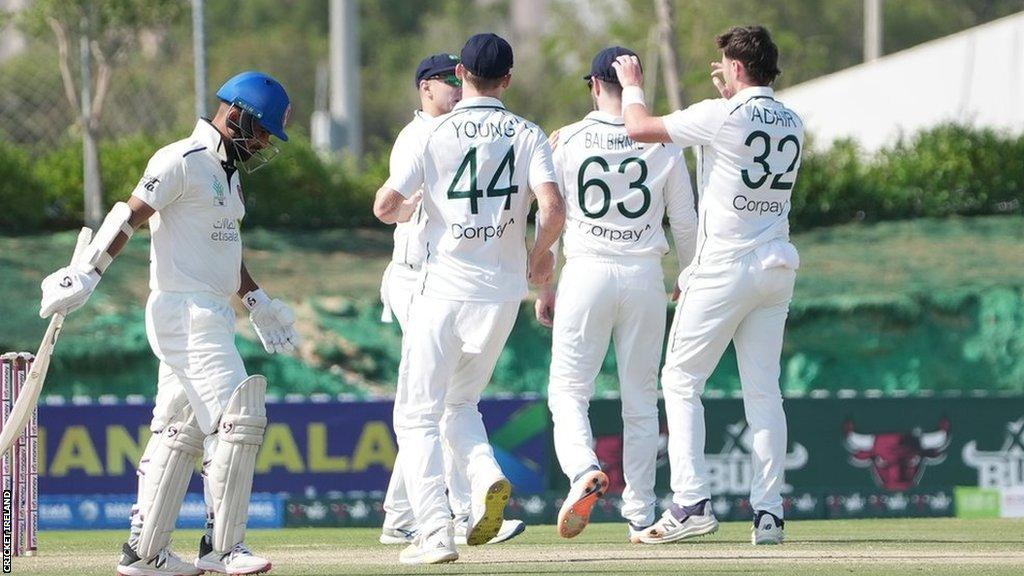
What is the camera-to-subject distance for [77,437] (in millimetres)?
12320

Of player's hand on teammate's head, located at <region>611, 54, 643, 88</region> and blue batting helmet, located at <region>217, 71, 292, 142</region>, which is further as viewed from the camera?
player's hand on teammate's head, located at <region>611, 54, 643, 88</region>

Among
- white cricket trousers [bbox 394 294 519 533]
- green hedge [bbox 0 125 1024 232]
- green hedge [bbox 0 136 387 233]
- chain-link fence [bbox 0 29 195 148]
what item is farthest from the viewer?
chain-link fence [bbox 0 29 195 148]

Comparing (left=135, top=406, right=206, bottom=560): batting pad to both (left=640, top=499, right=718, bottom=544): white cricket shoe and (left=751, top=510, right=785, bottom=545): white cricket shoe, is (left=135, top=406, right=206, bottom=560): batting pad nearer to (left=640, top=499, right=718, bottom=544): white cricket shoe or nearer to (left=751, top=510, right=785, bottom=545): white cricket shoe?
(left=640, top=499, right=718, bottom=544): white cricket shoe

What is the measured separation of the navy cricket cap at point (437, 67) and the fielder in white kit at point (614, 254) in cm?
59

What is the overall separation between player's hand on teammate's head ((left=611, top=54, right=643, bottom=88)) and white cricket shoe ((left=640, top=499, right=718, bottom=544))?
1.80 meters

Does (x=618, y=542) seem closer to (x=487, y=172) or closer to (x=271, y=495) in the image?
(x=487, y=172)

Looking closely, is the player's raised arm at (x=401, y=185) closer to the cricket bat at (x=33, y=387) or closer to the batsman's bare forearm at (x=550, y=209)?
the batsman's bare forearm at (x=550, y=209)

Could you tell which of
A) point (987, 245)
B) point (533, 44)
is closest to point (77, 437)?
point (987, 245)

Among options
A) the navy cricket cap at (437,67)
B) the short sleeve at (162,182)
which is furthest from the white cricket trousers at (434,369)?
the navy cricket cap at (437,67)

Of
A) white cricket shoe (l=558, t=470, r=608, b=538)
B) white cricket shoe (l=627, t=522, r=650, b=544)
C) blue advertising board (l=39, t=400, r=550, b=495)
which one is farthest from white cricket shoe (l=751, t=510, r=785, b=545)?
blue advertising board (l=39, t=400, r=550, b=495)

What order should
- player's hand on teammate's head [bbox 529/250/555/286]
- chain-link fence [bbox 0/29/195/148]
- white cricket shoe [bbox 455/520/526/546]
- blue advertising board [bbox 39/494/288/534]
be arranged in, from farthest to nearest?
chain-link fence [bbox 0/29/195/148] < blue advertising board [bbox 39/494/288/534] < white cricket shoe [bbox 455/520/526/546] < player's hand on teammate's head [bbox 529/250/555/286]

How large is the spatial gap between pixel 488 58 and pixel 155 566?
2281 mm

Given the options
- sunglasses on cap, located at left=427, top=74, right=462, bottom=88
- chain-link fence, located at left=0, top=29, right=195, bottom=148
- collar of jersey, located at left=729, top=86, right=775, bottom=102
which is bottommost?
collar of jersey, located at left=729, top=86, right=775, bottom=102

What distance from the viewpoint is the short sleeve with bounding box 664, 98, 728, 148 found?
724 cm
